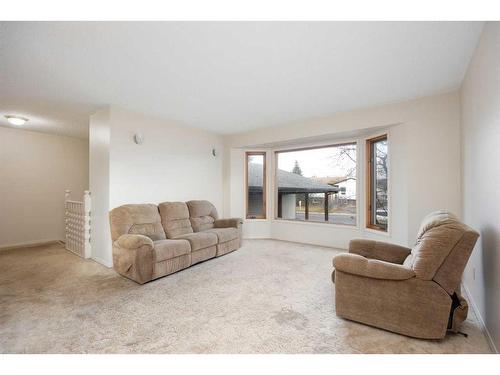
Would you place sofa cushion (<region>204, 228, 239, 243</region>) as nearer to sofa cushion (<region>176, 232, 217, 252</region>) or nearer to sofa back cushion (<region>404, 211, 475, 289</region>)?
sofa cushion (<region>176, 232, 217, 252</region>)

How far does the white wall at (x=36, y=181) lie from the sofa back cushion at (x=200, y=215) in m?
3.30

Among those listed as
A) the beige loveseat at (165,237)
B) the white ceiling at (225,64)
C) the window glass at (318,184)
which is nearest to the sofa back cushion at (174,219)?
the beige loveseat at (165,237)

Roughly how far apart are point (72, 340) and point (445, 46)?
157 inches

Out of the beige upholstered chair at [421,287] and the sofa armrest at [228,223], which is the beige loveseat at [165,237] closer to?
the sofa armrest at [228,223]

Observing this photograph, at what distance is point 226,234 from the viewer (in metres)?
4.14

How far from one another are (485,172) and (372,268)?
1240 mm

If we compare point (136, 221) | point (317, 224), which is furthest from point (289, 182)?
point (136, 221)

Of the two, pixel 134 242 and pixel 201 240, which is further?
pixel 201 240

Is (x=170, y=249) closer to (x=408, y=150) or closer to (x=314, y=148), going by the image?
(x=314, y=148)

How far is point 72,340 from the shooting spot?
5.88 feet

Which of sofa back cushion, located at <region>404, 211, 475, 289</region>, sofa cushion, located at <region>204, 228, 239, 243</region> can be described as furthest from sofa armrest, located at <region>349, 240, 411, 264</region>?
sofa cushion, located at <region>204, 228, 239, 243</region>

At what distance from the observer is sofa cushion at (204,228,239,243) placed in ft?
13.2

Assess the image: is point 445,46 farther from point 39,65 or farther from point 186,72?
point 39,65

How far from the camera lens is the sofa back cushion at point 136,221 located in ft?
10.9
